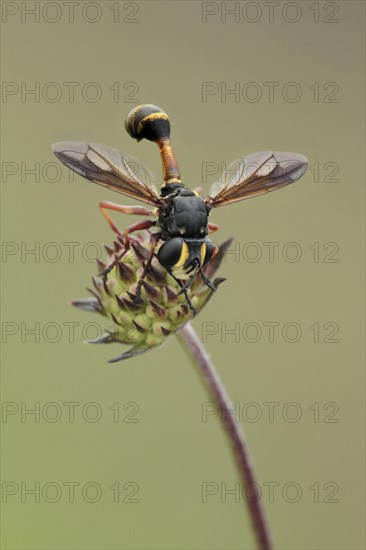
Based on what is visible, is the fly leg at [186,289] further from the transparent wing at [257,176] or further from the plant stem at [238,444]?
the transparent wing at [257,176]

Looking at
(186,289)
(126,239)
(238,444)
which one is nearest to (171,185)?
(126,239)

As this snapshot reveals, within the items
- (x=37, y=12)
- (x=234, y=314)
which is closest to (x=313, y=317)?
(x=234, y=314)

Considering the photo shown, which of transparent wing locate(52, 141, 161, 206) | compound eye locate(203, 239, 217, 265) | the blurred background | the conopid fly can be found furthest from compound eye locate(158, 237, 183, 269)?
the blurred background

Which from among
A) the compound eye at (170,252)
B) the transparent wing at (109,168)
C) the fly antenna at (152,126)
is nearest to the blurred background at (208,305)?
the fly antenna at (152,126)

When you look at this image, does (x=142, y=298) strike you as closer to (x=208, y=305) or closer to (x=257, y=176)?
(x=257, y=176)

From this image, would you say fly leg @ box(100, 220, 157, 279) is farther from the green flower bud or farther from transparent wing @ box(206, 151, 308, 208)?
transparent wing @ box(206, 151, 308, 208)

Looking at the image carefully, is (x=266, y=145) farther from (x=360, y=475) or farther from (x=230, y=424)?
(x=230, y=424)
